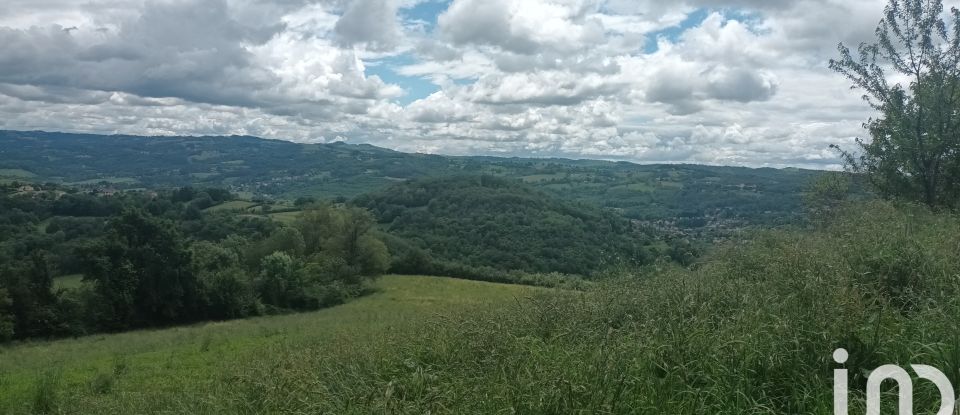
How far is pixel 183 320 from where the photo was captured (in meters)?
42.2

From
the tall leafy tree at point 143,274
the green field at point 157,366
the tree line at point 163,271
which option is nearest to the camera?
the green field at point 157,366

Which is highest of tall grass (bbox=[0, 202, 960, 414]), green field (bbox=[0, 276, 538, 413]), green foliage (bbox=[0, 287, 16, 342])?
tall grass (bbox=[0, 202, 960, 414])

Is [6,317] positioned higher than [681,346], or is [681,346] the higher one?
[681,346]

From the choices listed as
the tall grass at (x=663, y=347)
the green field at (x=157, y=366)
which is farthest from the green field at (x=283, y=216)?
the tall grass at (x=663, y=347)

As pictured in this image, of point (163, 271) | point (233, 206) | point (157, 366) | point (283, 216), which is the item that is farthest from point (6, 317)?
point (233, 206)

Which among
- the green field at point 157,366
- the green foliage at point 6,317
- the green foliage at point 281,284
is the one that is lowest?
the green foliage at point 281,284

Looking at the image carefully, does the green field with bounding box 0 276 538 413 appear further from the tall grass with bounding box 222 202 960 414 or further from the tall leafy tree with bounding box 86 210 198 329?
the tall leafy tree with bounding box 86 210 198 329

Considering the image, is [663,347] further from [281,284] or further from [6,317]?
[281,284]

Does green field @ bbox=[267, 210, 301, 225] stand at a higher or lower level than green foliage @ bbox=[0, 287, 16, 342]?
lower

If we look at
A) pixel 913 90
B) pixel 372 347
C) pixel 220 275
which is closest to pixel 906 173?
pixel 913 90

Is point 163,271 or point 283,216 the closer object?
point 163,271

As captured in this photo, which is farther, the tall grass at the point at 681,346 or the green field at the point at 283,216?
the green field at the point at 283,216

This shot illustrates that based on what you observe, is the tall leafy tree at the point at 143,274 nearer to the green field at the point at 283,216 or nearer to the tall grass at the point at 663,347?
the tall grass at the point at 663,347

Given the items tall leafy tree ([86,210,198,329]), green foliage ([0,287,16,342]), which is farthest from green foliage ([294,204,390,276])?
green foliage ([0,287,16,342])
